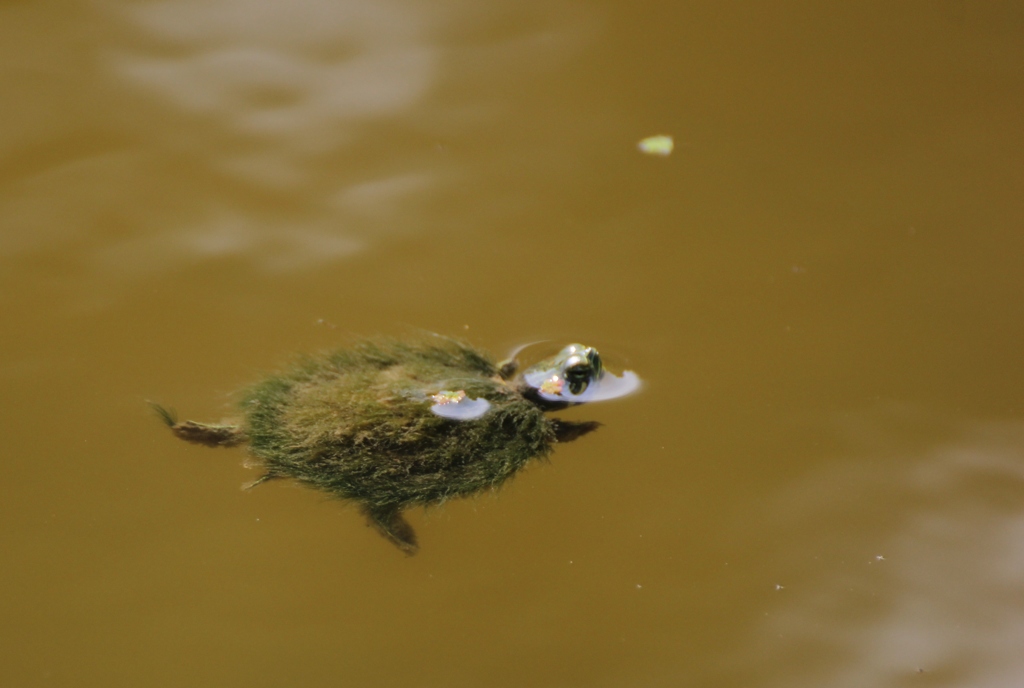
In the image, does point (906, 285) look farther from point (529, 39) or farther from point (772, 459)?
point (529, 39)

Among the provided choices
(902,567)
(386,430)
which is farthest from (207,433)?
(902,567)

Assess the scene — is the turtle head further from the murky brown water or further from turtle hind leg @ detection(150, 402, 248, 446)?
turtle hind leg @ detection(150, 402, 248, 446)

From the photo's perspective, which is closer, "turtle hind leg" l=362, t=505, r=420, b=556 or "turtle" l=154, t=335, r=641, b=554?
"turtle" l=154, t=335, r=641, b=554

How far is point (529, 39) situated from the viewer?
3.41m

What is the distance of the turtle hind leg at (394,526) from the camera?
2.58m

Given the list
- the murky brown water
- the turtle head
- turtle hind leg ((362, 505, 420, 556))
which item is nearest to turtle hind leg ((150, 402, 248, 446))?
the murky brown water

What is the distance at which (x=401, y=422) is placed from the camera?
8.02 feet

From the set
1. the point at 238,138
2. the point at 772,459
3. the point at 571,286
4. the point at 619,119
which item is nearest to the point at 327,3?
the point at 238,138

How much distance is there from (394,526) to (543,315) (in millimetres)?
892

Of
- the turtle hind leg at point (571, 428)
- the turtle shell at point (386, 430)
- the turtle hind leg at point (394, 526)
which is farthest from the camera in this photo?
the turtle hind leg at point (571, 428)

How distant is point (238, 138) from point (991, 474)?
295cm

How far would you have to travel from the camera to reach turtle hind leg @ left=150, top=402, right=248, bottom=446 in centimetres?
262

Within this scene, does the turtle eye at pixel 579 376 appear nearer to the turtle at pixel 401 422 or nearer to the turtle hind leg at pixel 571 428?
the turtle at pixel 401 422

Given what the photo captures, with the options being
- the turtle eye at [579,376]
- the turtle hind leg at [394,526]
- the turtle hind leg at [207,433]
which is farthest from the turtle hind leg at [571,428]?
the turtle hind leg at [207,433]
